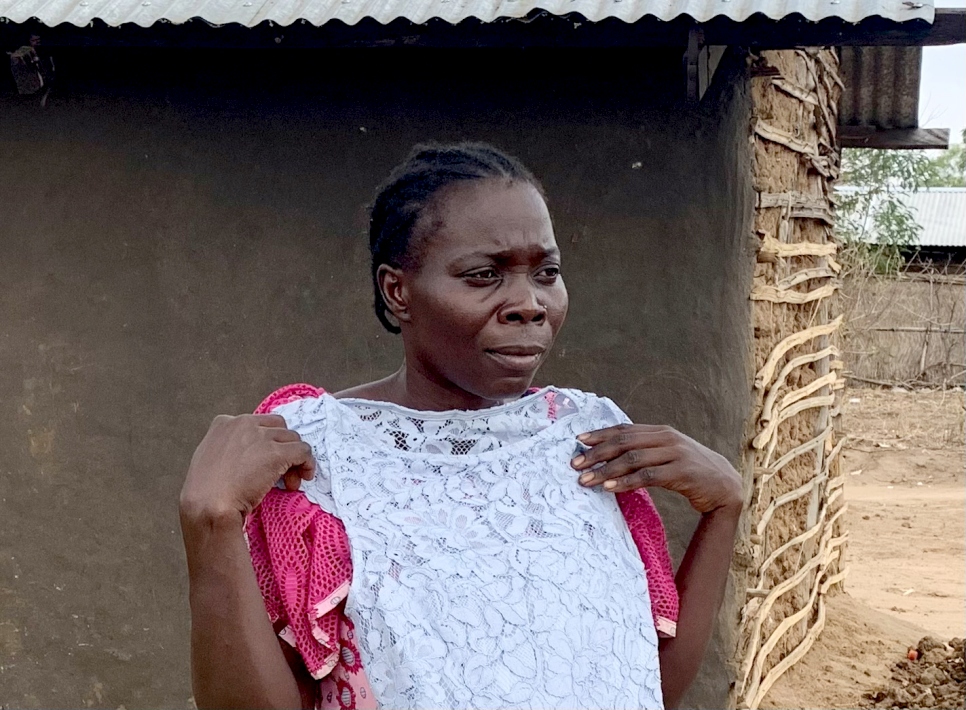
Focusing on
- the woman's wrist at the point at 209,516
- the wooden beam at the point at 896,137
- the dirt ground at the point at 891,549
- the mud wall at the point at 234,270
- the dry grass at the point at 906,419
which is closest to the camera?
the woman's wrist at the point at 209,516

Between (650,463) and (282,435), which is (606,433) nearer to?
(650,463)

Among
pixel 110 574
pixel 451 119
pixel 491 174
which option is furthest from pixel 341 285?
pixel 491 174

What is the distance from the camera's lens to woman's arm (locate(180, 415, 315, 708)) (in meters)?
1.40

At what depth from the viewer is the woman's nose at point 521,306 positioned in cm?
155

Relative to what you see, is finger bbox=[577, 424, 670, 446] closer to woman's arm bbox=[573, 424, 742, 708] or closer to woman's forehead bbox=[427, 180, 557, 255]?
woman's arm bbox=[573, 424, 742, 708]

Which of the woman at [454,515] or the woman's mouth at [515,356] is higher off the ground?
the woman's mouth at [515,356]

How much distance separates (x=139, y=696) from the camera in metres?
4.04

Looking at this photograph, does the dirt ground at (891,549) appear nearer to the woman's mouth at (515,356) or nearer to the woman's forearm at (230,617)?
the woman's mouth at (515,356)

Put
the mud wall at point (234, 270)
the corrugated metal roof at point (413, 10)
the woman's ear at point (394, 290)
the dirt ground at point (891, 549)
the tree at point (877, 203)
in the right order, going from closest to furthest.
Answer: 1. the woman's ear at point (394, 290)
2. the corrugated metal roof at point (413, 10)
3. the mud wall at point (234, 270)
4. the dirt ground at point (891, 549)
5. the tree at point (877, 203)

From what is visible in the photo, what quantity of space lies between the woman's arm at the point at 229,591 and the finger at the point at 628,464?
0.46 m

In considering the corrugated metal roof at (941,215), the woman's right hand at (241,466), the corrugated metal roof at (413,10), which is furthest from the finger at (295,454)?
the corrugated metal roof at (941,215)

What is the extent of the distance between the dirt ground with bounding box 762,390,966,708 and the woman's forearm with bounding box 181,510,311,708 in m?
3.79

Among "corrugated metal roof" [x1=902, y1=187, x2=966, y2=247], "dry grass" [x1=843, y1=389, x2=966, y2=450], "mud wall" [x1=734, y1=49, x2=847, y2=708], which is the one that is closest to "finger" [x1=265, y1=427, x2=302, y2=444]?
"mud wall" [x1=734, y1=49, x2=847, y2=708]

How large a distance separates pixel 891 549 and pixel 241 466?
8226 mm
